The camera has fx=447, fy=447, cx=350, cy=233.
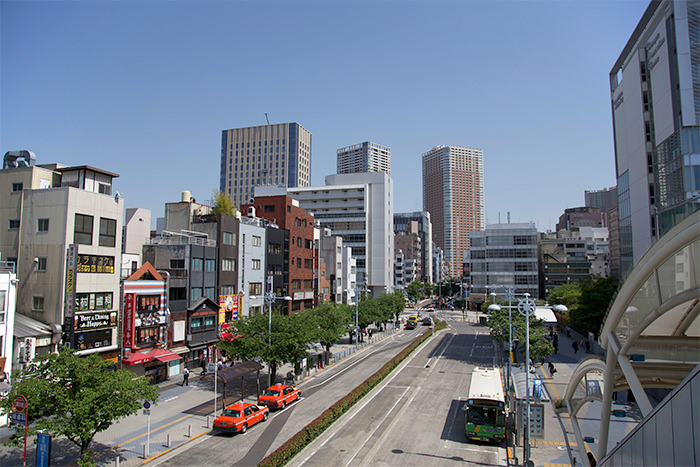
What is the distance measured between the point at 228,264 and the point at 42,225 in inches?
732

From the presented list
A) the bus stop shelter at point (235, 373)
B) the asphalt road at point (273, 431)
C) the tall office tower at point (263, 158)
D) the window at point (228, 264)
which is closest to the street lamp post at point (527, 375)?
the asphalt road at point (273, 431)

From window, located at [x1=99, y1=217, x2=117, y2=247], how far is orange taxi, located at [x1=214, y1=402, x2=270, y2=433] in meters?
17.7

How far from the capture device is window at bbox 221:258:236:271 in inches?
1875

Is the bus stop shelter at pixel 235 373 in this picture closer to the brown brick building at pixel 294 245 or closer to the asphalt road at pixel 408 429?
the asphalt road at pixel 408 429

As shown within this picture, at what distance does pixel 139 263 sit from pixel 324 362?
21075mm

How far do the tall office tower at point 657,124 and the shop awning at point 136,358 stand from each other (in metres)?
46.9

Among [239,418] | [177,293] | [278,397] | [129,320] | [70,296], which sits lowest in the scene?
[278,397]

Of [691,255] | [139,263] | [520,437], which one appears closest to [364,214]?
[139,263]

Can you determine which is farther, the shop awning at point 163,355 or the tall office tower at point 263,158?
the tall office tower at point 263,158

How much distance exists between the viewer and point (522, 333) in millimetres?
42438

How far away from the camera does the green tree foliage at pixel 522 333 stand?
39.5 meters

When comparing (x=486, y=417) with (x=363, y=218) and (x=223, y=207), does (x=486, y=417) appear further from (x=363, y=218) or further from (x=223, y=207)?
(x=363, y=218)

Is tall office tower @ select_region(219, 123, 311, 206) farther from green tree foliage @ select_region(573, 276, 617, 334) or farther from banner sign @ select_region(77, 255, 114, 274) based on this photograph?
banner sign @ select_region(77, 255, 114, 274)

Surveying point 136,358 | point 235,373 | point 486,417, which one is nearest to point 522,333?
point 486,417
